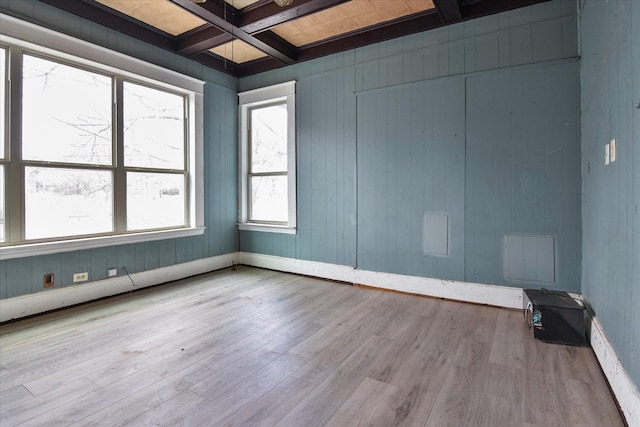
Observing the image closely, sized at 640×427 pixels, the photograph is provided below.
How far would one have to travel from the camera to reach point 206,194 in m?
4.57

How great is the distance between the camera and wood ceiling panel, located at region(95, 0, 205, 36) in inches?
128

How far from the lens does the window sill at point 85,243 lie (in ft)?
9.30

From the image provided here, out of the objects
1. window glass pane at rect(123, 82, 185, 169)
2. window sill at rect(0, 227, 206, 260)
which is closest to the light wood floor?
window sill at rect(0, 227, 206, 260)

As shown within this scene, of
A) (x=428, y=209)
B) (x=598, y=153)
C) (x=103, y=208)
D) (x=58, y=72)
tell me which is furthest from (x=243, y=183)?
(x=598, y=153)

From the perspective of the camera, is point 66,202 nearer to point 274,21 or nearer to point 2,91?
point 2,91

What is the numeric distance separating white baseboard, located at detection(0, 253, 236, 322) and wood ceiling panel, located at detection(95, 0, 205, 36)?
288cm

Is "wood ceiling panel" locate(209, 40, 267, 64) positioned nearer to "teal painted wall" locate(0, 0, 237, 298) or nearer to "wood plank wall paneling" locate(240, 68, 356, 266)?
"teal painted wall" locate(0, 0, 237, 298)

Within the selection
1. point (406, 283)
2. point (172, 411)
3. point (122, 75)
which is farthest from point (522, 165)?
point (122, 75)

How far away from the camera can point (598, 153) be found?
2307mm

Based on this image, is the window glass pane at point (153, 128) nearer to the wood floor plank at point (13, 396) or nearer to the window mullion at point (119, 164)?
the window mullion at point (119, 164)

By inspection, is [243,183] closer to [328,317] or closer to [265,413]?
[328,317]

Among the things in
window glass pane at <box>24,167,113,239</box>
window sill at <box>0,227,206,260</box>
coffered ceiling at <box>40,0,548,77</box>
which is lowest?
A: window sill at <box>0,227,206,260</box>

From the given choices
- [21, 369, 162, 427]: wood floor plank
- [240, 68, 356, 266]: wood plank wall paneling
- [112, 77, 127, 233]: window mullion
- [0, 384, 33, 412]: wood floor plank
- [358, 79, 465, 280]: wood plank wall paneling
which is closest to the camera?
[21, 369, 162, 427]: wood floor plank

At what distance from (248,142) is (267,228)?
1387mm
